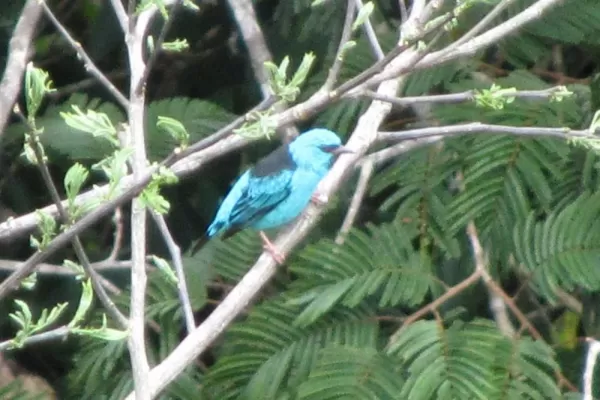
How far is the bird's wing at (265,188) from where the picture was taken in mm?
3996

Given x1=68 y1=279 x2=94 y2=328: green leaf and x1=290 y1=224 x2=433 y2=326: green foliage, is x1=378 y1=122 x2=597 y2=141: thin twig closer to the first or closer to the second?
x1=290 y1=224 x2=433 y2=326: green foliage

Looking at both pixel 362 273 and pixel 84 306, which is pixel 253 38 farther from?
pixel 84 306

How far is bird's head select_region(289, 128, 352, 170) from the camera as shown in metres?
3.83

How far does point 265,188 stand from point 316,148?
287mm

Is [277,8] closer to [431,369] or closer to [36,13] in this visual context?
[36,13]

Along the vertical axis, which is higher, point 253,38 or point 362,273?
point 253,38

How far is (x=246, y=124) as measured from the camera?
170 centimetres

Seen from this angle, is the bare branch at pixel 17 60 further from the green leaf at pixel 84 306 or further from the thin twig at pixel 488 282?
the green leaf at pixel 84 306

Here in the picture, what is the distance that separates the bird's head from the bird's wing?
44 millimetres

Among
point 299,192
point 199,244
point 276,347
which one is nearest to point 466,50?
point 276,347

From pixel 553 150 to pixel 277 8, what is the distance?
4.73 feet

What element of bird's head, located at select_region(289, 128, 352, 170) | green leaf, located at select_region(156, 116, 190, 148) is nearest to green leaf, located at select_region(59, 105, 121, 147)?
green leaf, located at select_region(156, 116, 190, 148)

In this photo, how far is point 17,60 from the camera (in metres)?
3.50

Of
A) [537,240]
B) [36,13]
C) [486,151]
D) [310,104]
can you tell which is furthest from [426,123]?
[310,104]
